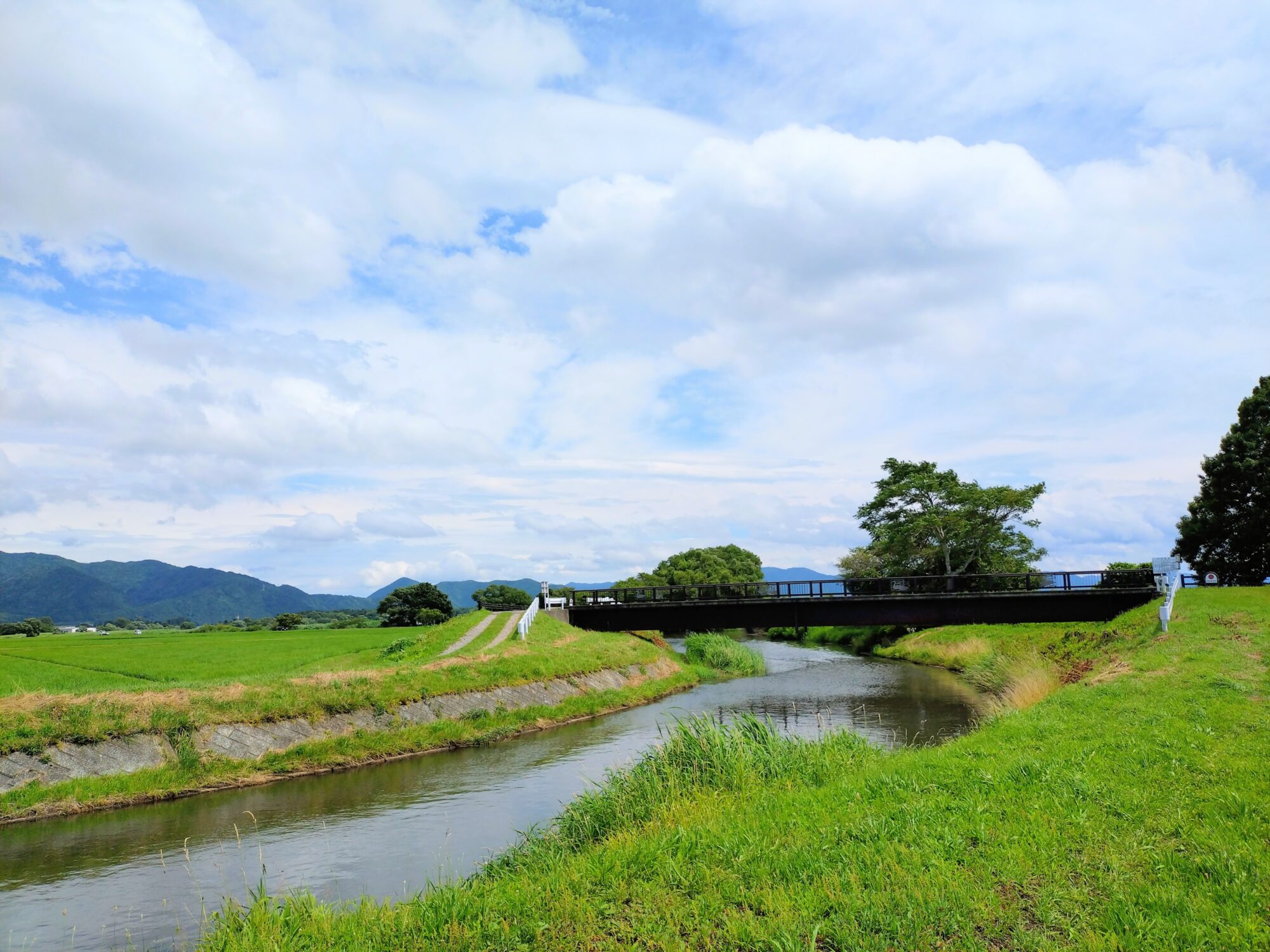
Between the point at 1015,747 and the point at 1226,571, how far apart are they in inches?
2088

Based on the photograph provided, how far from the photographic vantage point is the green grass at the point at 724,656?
46.2m

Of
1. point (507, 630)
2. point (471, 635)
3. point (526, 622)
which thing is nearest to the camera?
point (526, 622)

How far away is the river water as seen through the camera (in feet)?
37.0

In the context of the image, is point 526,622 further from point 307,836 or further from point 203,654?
point 307,836

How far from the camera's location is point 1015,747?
13.1 metres

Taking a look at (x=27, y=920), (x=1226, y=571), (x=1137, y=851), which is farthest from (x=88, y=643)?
(x=1226, y=571)

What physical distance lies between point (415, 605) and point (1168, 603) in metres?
64.1

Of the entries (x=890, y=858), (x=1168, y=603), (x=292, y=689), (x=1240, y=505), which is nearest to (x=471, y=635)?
(x=292, y=689)

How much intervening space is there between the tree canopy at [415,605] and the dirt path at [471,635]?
1186 inches

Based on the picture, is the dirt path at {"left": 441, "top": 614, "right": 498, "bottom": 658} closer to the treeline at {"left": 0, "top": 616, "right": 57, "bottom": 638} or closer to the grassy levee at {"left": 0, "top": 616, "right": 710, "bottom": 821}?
the grassy levee at {"left": 0, "top": 616, "right": 710, "bottom": 821}

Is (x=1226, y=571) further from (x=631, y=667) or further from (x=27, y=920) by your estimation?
(x=27, y=920)

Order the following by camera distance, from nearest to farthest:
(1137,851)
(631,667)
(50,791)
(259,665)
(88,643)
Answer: (1137,851) → (50,791) → (259,665) → (631,667) → (88,643)

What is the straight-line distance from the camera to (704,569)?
113312mm

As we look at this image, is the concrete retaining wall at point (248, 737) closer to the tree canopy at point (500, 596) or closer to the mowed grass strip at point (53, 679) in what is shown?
the mowed grass strip at point (53, 679)
